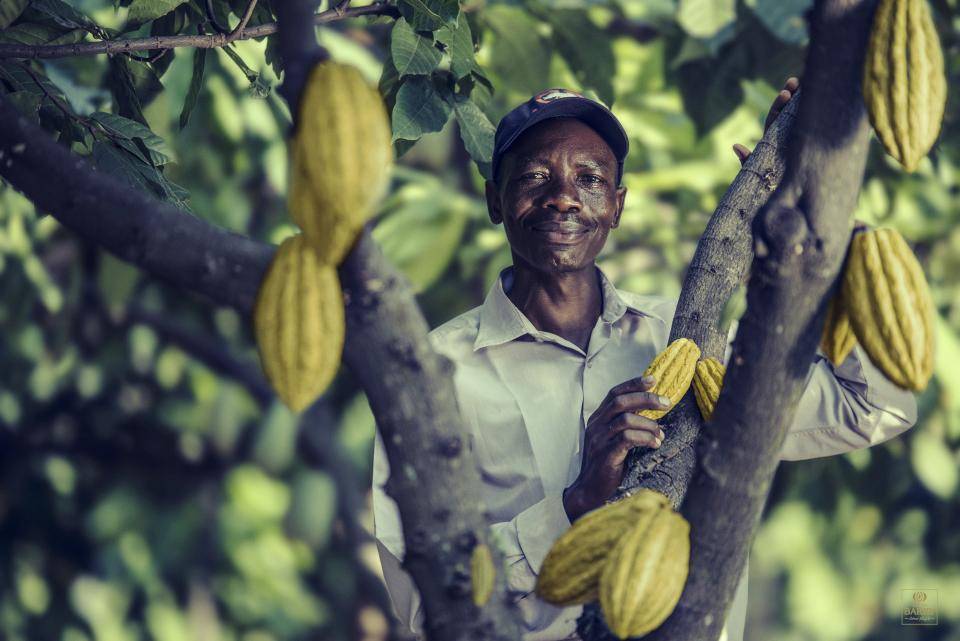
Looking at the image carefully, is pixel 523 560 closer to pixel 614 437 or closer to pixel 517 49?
pixel 614 437

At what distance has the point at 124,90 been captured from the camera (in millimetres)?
2133

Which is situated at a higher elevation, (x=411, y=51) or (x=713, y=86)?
(x=713, y=86)

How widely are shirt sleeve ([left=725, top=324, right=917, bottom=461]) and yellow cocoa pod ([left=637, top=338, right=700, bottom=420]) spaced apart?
22 centimetres

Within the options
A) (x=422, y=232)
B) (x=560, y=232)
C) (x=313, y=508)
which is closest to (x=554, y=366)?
(x=560, y=232)

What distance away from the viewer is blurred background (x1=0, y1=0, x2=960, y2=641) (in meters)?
3.50

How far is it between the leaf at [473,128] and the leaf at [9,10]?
0.76m

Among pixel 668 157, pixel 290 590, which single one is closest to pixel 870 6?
pixel 668 157

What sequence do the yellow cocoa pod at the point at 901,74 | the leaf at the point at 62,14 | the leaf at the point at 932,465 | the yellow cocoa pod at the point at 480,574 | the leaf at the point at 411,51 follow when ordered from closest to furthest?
the yellow cocoa pod at the point at 901,74, the yellow cocoa pod at the point at 480,574, the leaf at the point at 411,51, the leaf at the point at 62,14, the leaf at the point at 932,465

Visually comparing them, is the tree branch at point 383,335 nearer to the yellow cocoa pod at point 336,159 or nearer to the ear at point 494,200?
the yellow cocoa pod at point 336,159

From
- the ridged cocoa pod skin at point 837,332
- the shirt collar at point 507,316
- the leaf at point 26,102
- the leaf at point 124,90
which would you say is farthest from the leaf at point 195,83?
→ the ridged cocoa pod skin at point 837,332

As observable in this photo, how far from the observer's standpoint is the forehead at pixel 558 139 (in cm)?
233

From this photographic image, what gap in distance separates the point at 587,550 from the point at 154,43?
1.08 metres

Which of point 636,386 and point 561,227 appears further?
point 561,227

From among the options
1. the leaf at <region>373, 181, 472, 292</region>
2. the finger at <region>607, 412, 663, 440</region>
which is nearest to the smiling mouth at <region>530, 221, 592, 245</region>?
the finger at <region>607, 412, 663, 440</region>
